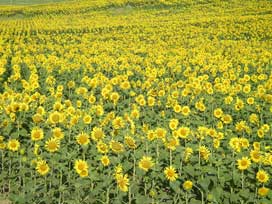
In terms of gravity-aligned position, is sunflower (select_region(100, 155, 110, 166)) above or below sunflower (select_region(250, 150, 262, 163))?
below

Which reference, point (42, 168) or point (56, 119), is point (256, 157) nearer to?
point (42, 168)

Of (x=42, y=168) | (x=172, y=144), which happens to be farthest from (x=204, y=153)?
(x=42, y=168)

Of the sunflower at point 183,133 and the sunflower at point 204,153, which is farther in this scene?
the sunflower at point 183,133

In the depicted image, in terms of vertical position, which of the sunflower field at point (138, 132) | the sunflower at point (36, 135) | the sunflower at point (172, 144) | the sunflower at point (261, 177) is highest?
the sunflower at point (172, 144)

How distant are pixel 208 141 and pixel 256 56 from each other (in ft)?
28.6

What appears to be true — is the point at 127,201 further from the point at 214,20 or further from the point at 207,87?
the point at 214,20

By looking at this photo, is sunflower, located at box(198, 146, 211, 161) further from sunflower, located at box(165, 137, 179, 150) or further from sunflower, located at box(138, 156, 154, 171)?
sunflower, located at box(138, 156, 154, 171)

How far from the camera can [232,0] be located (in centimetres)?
3091

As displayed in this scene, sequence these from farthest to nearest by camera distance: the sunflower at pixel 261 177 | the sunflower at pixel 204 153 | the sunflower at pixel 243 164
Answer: the sunflower at pixel 204 153, the sunflower at pixel 243 164, the sunflower at pixel 261 177

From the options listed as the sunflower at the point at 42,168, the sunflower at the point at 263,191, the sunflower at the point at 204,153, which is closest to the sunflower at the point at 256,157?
the sunflower at the point at 263,191

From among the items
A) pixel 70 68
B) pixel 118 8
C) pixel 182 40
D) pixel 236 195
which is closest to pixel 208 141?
pixel 236 195

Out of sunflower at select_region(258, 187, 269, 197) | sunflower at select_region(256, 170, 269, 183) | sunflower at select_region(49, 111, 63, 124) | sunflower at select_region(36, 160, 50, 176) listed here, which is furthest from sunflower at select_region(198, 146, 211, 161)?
sunflower at select_region(49, 111, 63, 124)

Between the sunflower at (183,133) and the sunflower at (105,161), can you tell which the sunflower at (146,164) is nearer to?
the sunflower at (105,161)

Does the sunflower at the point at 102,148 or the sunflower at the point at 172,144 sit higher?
the sunflower at the point at 172,144
